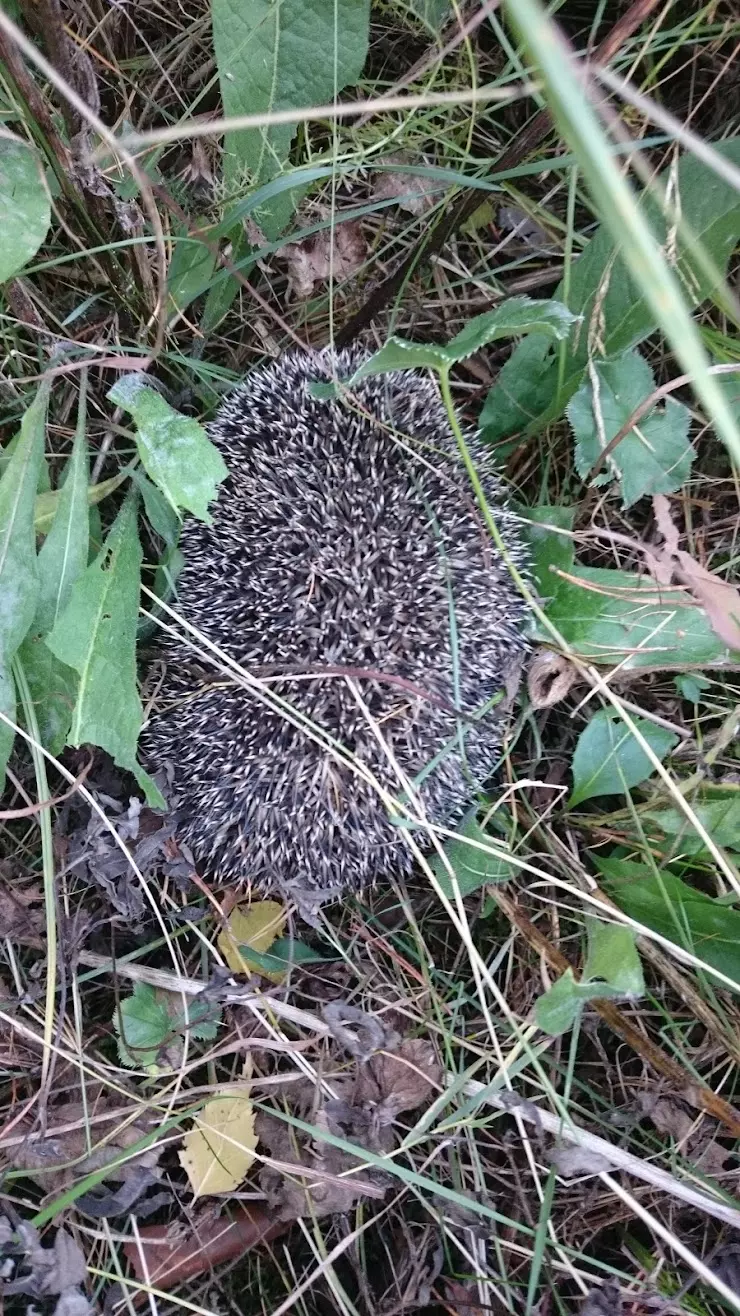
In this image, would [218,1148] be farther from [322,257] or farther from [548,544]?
[322,257]

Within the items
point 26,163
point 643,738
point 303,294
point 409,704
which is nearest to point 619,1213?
point 643,738

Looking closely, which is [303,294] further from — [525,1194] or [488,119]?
[525,1194]

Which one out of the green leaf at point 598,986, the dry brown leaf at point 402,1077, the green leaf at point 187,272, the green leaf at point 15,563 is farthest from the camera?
the green leaf at point 187,272

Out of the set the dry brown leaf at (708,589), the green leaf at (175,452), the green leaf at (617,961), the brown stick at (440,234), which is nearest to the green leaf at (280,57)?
the brown stick at (440,234)

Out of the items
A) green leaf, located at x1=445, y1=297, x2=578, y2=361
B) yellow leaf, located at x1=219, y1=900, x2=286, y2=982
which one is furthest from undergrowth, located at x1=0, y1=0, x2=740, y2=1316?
green leaf, located at x1=445, y1=297, x2=578, y2=361

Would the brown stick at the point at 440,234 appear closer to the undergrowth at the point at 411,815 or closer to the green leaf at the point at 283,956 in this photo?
the undergrowth at the point at 411,815
